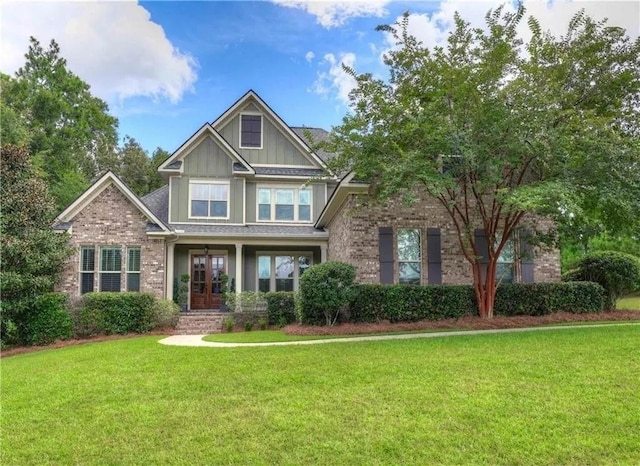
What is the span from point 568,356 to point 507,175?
6.19m

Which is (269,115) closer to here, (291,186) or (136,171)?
(291,186)

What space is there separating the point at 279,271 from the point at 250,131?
6164mm

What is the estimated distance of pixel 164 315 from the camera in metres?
14.0

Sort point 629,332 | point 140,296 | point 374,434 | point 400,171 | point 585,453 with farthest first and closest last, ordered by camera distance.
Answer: point 140,296, point 400,171, point 629,332, point 374,434, point 585,453

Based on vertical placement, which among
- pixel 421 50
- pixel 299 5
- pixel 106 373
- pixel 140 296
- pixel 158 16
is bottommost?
pixel 106 373

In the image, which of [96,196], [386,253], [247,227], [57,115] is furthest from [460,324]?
[57,115]

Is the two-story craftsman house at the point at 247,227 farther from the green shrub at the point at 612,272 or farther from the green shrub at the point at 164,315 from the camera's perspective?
the green shrub at the point at 164,315

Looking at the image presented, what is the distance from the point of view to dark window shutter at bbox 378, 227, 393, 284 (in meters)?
13.5

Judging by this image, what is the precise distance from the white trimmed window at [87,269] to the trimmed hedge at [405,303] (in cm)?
932

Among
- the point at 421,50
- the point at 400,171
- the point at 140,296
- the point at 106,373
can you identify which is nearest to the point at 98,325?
the point at 140,296

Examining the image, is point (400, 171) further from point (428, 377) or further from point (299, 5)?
point (299, 5)

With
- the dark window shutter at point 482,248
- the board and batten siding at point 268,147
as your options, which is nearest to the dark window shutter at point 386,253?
the dark window shutter at point 482,248

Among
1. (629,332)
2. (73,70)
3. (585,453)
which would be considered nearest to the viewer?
(585,453)

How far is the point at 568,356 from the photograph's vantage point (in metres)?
7.15
